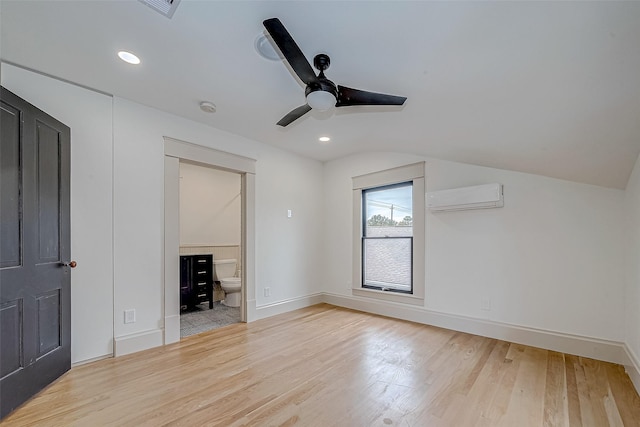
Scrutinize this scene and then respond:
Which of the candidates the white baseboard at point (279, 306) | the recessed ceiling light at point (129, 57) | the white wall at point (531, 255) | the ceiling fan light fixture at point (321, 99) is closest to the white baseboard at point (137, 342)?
the white baseboard at point (279, 306)

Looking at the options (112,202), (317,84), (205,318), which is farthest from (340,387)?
(112,202)

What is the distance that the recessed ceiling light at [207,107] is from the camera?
9.10 ft

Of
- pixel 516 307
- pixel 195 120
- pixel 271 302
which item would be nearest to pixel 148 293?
pixel 271 302

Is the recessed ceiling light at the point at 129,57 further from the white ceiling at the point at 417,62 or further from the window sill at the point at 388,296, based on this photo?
the window sill at the point at 388,296

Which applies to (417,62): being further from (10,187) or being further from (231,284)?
(231,284)

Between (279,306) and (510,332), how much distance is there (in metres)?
2.81

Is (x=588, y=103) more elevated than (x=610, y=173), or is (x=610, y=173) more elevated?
(x=588, y=103)

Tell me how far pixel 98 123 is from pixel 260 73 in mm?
Answer: 1660

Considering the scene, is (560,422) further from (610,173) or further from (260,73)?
(260,73)

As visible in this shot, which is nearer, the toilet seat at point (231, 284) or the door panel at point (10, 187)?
the door panel at point (10, 187)

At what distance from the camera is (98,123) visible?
8.61 ft

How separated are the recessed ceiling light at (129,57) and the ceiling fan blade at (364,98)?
1.50 meters

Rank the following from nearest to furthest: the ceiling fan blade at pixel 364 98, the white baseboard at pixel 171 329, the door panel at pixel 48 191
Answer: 1. the ceiling fan blade at pixel 364 98
2. the door panel at pixel 48 191
3. the white baseboard at pixel 171 329

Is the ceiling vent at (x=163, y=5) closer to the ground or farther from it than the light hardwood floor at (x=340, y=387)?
farther from it
